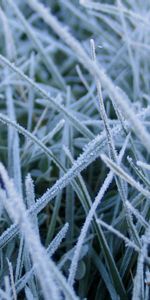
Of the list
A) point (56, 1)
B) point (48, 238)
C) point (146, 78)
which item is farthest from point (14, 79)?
point (56, 1)

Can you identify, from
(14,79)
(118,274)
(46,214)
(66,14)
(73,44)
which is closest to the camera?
(73,44)

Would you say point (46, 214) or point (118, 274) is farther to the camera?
point (46, 214)

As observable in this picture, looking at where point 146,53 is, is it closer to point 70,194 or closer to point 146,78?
point 146,78

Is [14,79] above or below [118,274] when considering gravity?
above

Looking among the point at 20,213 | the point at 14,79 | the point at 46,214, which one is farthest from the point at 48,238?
the point at 14,79

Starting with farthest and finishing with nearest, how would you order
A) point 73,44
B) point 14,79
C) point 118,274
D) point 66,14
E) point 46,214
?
1. point 66,14
2. point 14,79
3. point 46,214
4. point 118,274
5. point 73,44

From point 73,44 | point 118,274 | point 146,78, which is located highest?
point 73,44
